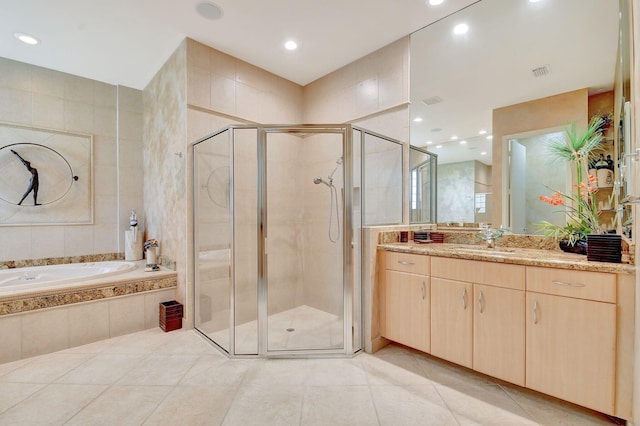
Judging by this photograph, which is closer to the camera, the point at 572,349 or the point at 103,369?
the point at 572,349

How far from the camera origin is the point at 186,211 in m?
2.74

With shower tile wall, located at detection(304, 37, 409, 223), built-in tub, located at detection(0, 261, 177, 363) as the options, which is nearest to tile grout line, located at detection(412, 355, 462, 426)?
shower tile wall, located at detection(304, 37, 409, 223)

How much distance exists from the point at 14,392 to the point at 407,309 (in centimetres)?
267

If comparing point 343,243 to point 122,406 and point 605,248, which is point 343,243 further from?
point 122,406

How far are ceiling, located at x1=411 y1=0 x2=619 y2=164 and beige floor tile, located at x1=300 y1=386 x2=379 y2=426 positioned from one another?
2.01 meters

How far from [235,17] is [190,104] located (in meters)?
0.87

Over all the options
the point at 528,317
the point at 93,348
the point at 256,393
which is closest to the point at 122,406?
the point at 256,393

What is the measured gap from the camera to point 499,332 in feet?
5.78

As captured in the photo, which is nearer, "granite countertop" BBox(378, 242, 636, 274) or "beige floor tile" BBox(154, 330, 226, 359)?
"granite countertop" BBox(378, 242, 636, 274)

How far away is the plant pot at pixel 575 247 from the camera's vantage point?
72.8 inches

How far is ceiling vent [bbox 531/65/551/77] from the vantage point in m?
1.99

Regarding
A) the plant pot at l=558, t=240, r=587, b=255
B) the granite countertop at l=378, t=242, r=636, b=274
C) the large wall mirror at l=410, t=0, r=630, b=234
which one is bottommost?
the granite countertop at l=378, t=242, r=636, b=274

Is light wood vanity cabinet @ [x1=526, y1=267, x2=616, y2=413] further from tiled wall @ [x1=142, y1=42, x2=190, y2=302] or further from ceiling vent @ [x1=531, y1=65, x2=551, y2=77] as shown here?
tiled wall @ [x1=142, y1=42, x2=190, y2=302]

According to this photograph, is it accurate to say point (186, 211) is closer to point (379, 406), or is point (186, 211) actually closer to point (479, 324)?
point (379, 406)
